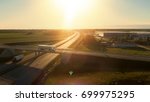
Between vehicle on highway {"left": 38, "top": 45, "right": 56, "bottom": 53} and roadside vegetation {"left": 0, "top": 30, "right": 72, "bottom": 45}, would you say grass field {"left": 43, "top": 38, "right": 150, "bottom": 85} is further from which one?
roadside vegetation {"left": 0, "top": 30, "right": 72, "bottom": 45}

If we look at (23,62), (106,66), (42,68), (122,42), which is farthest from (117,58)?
(23,62)

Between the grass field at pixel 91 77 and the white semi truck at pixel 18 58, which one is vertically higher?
the grass field at pixel 91 77

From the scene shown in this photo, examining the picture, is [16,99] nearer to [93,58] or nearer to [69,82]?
[69,82]

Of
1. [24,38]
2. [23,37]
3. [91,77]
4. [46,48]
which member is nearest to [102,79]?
[91,77]

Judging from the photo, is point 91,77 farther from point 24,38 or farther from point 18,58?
point 24,38

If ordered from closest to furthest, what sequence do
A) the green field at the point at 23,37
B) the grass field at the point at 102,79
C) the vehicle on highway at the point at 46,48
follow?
the grass field at the point at 102,79 < the vehicle on highway at the point at 46,48 < the green field at the point at 23,37

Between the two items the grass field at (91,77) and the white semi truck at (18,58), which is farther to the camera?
the white semi truck at (18,58)

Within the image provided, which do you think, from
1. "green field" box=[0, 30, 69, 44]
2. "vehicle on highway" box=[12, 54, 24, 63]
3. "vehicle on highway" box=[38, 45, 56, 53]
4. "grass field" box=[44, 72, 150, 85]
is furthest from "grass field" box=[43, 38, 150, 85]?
"green field" box=[0, 30, 69, 44]

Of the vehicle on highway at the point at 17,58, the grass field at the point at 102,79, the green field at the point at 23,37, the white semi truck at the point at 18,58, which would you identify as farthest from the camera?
the green field at the point at 23,37

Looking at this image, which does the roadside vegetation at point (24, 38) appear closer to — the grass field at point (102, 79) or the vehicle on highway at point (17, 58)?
the vehicle on highway at point (17, 58)

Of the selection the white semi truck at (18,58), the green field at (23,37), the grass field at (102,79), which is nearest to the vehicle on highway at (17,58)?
the white semi truck at (18,58)

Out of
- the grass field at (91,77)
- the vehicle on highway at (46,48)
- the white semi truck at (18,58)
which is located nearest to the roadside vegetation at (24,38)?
the vehicle on highway at (46,48)
